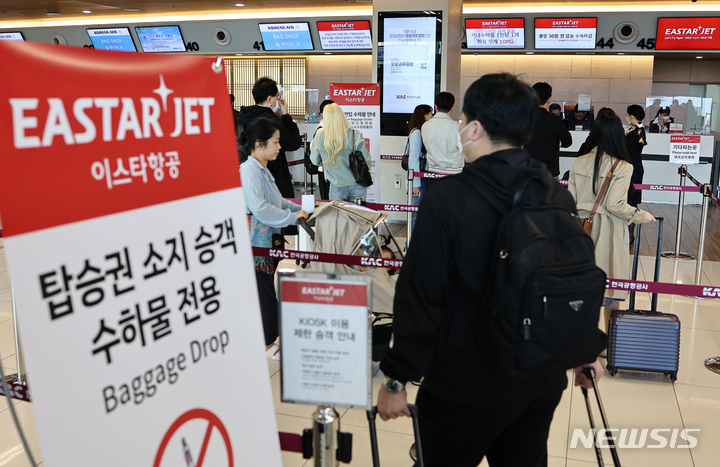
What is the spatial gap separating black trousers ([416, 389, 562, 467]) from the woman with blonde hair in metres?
3.71

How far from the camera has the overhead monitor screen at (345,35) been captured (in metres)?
10.5

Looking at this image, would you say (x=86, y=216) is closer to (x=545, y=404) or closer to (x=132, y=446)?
(x=132, y=446)

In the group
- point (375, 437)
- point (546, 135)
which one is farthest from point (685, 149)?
point (375, 437)

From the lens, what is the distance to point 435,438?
154cm

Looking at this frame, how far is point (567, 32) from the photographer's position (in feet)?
31.8

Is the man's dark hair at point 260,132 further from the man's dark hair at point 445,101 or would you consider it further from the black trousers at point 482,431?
the man's dark hair at point 445,101

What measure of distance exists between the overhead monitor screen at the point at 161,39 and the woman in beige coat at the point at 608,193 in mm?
9761

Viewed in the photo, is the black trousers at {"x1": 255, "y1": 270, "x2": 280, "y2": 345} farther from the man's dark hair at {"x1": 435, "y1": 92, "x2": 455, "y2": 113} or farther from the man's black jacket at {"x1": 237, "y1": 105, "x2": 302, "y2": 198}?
the man's dark hair at {"x1": 435, "y1": 92, "x2": 455, "y2": 113}

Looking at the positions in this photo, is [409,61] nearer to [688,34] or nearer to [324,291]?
[688,34]

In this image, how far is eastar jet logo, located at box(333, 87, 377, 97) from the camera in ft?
21.5

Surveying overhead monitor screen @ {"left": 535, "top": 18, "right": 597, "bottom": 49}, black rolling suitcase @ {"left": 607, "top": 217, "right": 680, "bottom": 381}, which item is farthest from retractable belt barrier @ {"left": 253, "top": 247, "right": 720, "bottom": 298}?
overhead monitor screen @ {"left": 535, "top": 18, "right": 597, "bottom": 49}

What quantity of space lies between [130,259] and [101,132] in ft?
0.72

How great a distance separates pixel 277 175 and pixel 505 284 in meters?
3.72

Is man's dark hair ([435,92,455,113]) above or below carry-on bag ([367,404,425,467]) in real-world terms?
above
